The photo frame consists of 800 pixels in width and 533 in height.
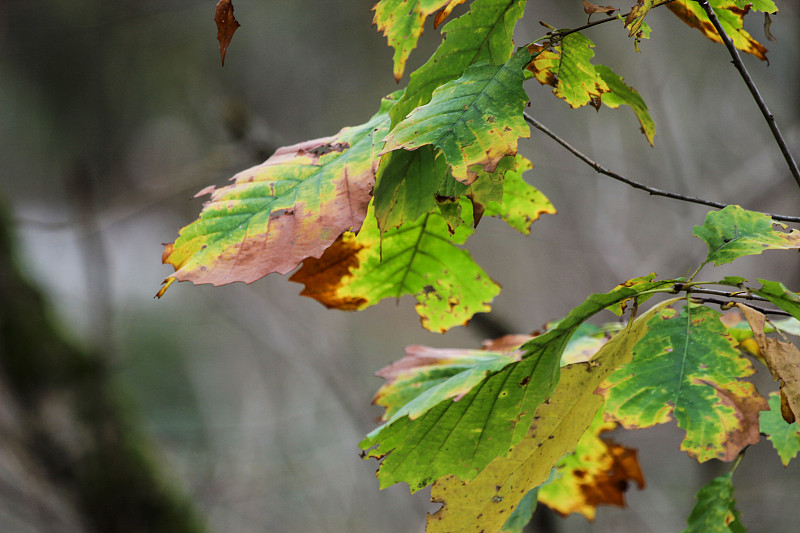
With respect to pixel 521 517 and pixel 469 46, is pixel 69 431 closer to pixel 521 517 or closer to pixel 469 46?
pixel 521 517

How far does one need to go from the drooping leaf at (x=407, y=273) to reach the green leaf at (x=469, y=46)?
0.51 ft

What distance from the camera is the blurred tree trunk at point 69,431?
5.14ft

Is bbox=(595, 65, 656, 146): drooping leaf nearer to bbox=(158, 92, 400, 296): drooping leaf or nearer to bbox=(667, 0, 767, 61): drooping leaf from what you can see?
bbox=(667, 0, 767, 61): drooping leaf

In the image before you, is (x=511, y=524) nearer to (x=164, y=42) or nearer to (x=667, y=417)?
(x=667, y=417)

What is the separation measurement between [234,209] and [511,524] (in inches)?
18.2

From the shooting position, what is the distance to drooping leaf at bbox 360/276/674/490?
0.46 meters

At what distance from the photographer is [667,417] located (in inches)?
18.9

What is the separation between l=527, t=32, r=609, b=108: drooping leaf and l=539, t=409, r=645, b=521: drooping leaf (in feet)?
1.61

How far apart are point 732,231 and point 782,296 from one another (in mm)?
61

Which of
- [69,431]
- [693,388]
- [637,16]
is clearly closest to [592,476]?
[693,388]

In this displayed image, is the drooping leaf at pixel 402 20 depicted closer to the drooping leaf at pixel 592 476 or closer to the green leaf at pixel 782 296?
the green leaf at pixel 782 296

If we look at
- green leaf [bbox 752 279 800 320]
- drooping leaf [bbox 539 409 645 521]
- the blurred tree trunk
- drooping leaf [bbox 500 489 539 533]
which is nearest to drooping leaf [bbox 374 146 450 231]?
green leaf [bbox 752 279 800 320]

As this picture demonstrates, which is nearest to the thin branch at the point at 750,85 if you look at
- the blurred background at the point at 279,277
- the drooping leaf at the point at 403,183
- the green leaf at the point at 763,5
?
the green leaf at the point at 763,5

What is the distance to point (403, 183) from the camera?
1.39 ft
